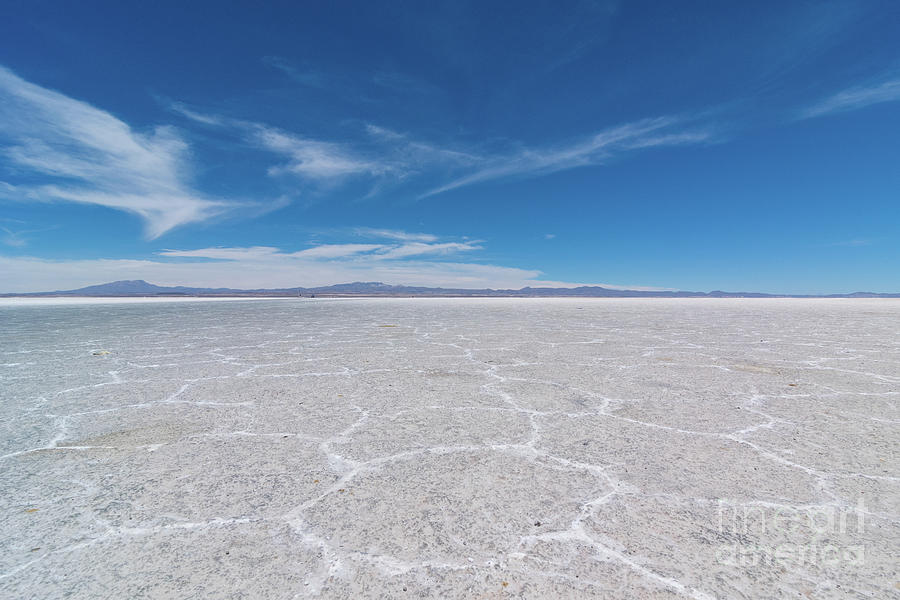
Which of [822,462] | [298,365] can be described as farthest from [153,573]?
[298,365]

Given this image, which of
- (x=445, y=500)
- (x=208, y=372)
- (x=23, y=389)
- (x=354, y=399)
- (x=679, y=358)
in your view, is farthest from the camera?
(x=679, y=358)

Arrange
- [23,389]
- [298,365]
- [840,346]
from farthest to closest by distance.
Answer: [840,346], [298,365], [23,389]

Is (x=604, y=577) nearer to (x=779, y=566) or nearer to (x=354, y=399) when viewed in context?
(x=779, y=566)

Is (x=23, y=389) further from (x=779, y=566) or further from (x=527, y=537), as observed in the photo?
(x=779, y=566)

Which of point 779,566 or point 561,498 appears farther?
point 561,498

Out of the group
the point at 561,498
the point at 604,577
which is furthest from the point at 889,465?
the point at 604,577

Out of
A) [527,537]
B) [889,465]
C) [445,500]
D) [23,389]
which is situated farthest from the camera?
[23,389]
